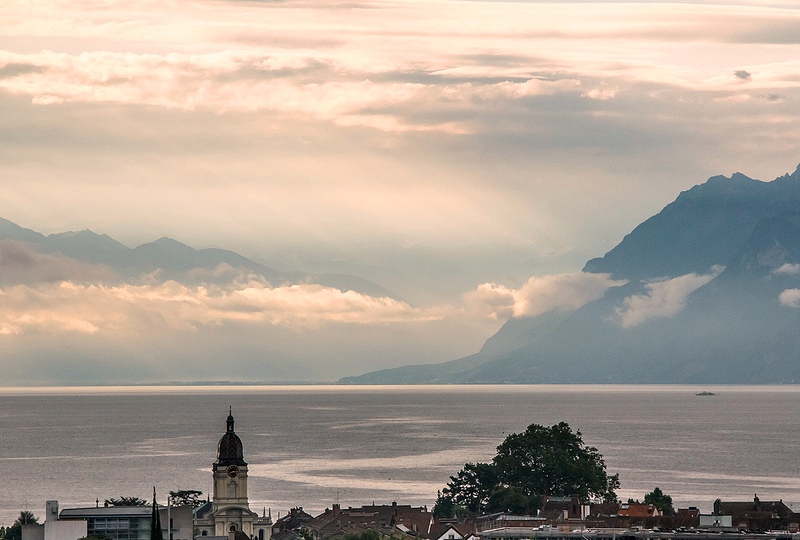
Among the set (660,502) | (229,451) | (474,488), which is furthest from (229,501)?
(474,488)

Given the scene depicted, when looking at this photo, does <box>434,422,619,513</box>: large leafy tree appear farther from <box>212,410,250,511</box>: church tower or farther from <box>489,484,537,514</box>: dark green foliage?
<box>212,410,250,511</box>: church tower

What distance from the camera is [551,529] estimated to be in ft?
375

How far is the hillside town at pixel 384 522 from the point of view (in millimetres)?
95000

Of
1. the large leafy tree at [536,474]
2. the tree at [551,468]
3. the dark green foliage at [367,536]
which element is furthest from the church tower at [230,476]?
the tree at [551,468]

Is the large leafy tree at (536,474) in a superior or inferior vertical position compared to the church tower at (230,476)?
superior

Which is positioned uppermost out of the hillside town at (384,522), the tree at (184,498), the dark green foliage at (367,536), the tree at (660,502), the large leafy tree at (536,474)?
the large leafy tree at (536,474)

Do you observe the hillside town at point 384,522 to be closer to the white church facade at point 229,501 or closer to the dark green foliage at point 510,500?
the white church facade at point 229,501

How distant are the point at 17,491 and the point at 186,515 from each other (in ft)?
334

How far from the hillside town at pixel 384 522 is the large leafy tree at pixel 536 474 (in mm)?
10642

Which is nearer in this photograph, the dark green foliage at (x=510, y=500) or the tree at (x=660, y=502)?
the tree at (x=660, y=502)

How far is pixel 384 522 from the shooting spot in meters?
130

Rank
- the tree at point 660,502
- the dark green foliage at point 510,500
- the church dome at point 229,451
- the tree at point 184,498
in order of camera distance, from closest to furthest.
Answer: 1. the church dome at point 229,451
2. the tree at point 660,502
3. the tree at point 184,498
4. the dark green foliage at point 510,500

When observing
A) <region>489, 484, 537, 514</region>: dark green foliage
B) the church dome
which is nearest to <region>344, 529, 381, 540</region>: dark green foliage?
the church dome

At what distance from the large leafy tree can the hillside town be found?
10.6 meters
